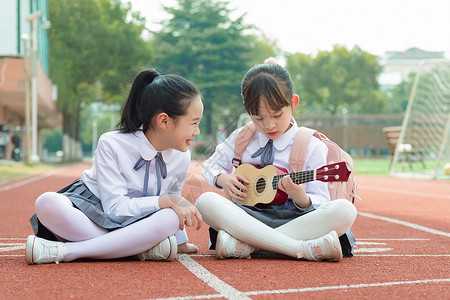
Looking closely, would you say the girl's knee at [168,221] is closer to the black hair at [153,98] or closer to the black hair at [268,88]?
the black hair at [153,98]

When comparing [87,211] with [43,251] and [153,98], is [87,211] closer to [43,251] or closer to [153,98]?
[43,251]

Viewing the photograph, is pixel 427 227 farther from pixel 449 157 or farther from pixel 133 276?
pixel 449 157

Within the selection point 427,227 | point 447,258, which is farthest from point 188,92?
point 427,227

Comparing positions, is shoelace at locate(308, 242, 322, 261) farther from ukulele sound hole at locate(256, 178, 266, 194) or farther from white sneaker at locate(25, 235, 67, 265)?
white sneaker at locate(25, 235, 67, 265)

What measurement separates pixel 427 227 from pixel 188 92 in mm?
2827

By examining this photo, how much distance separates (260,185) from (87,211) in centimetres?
103

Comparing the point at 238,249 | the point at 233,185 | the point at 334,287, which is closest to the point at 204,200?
the point at 233,185

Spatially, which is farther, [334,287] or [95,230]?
[95,230]

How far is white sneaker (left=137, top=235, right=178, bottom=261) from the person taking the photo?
3.18 meters

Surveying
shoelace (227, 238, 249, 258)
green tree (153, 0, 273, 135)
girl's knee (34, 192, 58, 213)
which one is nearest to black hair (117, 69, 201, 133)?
girl's knee (34, 192, 58, 213)

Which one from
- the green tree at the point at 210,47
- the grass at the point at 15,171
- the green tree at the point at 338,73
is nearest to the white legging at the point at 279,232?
the grass at the point at 15,171

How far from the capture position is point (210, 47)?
3916cm

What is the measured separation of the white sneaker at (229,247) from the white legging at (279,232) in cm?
3

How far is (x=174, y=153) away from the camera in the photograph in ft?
11.3
